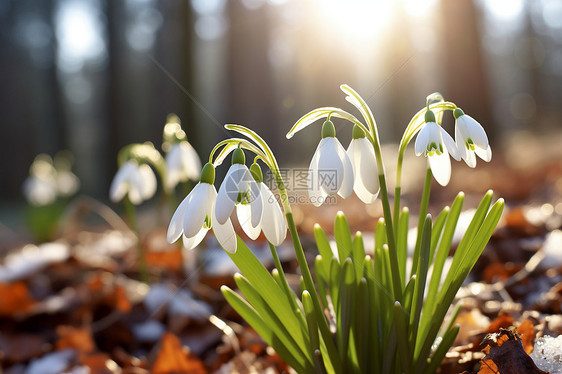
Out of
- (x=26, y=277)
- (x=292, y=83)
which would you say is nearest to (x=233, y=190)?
(x=26, y=277)

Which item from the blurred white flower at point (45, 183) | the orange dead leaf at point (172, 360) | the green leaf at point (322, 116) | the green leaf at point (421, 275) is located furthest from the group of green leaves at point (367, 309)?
the blurred white flower at point (45, 183)

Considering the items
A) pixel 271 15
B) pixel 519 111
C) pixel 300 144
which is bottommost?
pixel 300 144

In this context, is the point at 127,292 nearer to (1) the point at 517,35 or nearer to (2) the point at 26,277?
(2) the point at 26,277

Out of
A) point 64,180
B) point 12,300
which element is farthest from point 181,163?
point 64,180

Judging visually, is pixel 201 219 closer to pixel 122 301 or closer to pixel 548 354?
pixel 548 354

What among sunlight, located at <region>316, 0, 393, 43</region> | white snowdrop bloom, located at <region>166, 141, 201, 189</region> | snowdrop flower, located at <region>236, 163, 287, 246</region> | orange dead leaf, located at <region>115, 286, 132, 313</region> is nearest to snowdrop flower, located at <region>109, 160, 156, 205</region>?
white snowdrop bloom, located at <region>166, 141, 201, 189</region>
